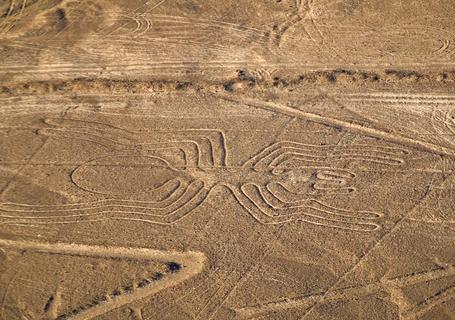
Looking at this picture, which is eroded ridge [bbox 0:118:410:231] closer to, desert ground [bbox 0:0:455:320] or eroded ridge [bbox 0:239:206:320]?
desert ground [bbox 0:0:455:320]

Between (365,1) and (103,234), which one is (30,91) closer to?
(103,234)

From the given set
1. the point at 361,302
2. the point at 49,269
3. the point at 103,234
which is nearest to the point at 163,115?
the point at 103,234

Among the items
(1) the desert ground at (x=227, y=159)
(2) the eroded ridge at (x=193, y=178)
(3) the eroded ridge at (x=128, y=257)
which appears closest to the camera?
(3) the eroded ridge at (x=128, y=257)

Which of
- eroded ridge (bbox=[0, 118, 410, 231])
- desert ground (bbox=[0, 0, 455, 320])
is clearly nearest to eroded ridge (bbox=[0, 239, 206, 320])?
desert ground (bbox=[0, 0, 455, 320])

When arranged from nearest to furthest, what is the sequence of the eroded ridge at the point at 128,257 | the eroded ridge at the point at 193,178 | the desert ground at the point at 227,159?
the eroded ridge at the point at 128,257 → the desert ground at the point at 227,159 → the eroded ridge at the point at 193,178

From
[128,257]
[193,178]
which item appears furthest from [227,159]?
[128,257]

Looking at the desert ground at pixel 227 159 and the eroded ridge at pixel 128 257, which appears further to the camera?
the desert ground at pixel 227 159

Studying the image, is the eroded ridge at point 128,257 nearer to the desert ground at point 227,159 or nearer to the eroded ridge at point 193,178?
the desert ground at point 227,159

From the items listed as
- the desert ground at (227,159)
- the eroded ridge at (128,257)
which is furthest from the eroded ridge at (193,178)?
the eroded ridge at (128,257)
